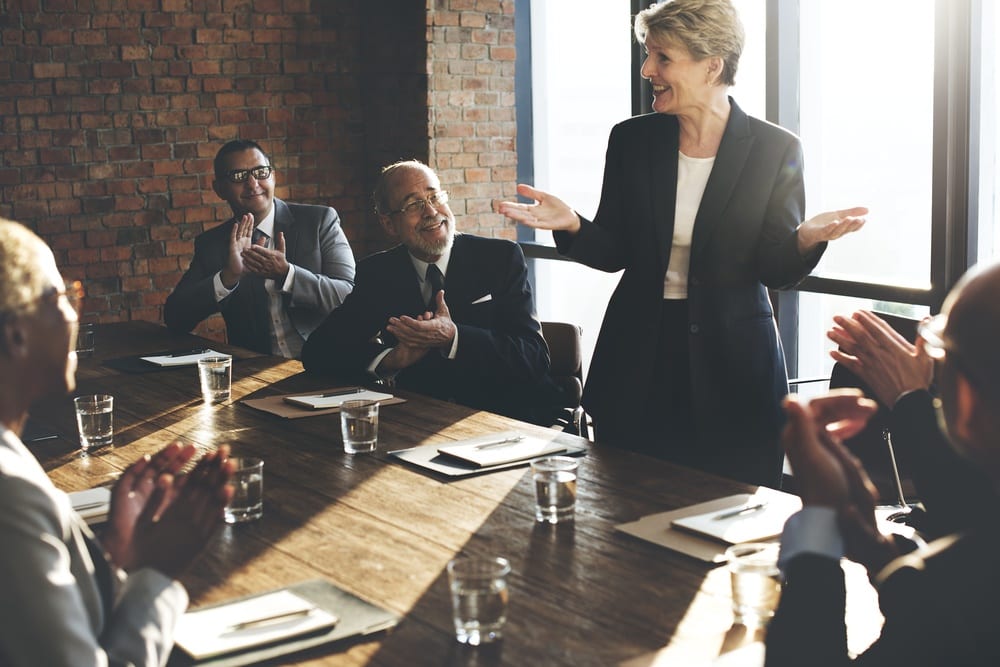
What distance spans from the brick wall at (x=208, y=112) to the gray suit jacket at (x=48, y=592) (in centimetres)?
505

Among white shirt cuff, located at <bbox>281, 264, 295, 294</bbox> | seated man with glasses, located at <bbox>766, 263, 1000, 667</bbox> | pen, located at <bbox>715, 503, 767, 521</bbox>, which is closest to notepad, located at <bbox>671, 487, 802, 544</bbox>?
pen, located at <bbox>715, 503, 767, 521</bbox>

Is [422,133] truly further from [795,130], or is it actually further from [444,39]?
[795,130]

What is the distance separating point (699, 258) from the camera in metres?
3.11

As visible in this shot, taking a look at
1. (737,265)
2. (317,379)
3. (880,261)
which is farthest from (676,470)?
(880,261)

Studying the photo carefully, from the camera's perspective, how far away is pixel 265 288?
183 inches

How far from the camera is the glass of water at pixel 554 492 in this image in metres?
2.01

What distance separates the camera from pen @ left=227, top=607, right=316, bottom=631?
1.59 metres

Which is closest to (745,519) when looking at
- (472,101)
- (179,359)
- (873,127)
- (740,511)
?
(740,511)

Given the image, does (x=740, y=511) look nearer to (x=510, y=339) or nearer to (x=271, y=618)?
(x=271, y=618)

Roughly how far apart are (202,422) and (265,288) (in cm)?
172

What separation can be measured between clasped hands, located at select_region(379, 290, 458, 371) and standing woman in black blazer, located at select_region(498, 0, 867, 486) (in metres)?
0.41

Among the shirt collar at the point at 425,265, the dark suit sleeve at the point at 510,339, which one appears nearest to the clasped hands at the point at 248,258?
the shirt collar at the point at 425,265

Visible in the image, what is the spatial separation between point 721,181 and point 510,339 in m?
0.80

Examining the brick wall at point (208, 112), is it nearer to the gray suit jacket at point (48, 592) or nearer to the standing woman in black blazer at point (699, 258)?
the standing woman in black blazer at point (699, 258)
